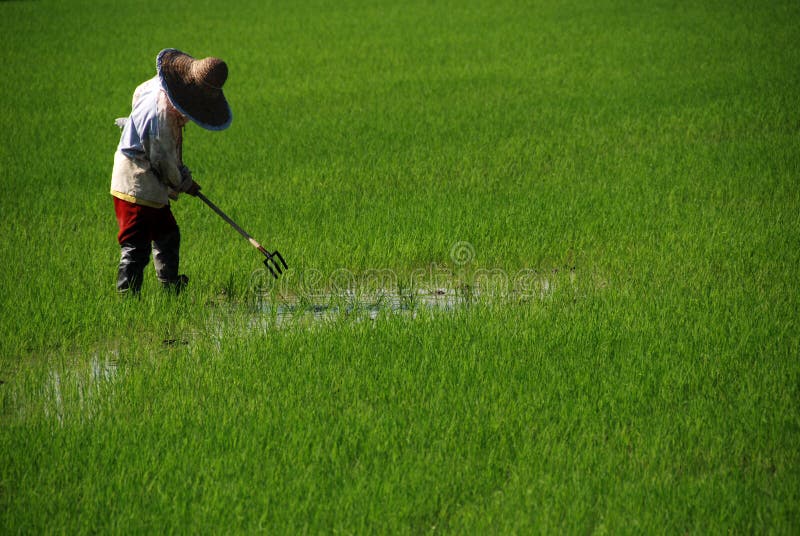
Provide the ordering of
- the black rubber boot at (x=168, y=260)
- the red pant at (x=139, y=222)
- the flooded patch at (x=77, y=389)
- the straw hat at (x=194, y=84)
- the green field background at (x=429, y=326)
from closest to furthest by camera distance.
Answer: the green field background at (x=429, y=326)
the flooded patch at (x=77, y=389)
the straw hat at (x=194, y=84)
the red pant at (x=139, y=222)
the black rubber boot at (x=168, y=260)

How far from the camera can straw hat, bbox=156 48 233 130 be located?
13.2 ft

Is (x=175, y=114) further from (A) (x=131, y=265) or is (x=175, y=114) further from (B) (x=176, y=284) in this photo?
(B) (x=176, y=284)

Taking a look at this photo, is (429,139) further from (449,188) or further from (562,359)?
(562,359)

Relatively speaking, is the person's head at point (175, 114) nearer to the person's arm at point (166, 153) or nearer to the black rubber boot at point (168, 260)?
the person's arm at point (166, 153)

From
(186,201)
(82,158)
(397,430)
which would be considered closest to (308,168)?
(186,201)

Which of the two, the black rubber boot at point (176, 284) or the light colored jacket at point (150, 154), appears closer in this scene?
the light colored jacket at point (150, 154)

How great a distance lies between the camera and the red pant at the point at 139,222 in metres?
4.14

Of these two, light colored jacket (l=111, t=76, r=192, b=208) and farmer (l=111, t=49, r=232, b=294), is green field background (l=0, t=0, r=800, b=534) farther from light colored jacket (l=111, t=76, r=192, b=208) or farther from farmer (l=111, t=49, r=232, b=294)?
light colored jacket (l=111, t=76, r=192, b=208)

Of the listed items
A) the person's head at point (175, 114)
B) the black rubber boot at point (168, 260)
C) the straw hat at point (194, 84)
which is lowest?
the black rubber boot at point (168, 260)

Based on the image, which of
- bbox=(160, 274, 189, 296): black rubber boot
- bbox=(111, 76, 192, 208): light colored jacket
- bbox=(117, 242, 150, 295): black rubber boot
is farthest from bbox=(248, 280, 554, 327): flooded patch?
bbox=(111, 76, 192, 208): light colored jacket

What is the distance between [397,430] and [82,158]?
214 inches

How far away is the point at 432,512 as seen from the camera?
8.42 feet

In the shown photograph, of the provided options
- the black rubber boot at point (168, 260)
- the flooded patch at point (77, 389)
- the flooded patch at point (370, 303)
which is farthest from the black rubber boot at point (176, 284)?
the flooded patch at point (77, 389)

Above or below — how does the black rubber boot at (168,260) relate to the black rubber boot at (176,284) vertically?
above
